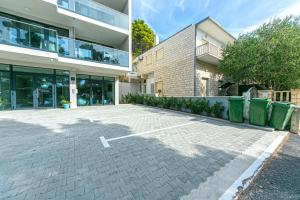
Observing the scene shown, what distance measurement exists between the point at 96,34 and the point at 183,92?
10.1 m

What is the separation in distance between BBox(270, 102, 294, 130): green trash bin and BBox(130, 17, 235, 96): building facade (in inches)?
271

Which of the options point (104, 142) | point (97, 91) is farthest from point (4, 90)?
point (104, 142)

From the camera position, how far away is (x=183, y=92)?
13633 mm

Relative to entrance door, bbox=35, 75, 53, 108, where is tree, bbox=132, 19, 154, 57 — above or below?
above

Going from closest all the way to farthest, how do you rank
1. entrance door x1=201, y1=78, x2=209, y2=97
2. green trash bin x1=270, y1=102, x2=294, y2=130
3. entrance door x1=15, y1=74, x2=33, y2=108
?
green trash bin x1=270, y1=102, x2=294, y2=130, entrance door x1=15, y1=74, x2=33, y2=108, entrance door x1=201, y1=78, x2=209, y2=97

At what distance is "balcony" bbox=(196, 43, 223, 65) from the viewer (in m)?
11.6

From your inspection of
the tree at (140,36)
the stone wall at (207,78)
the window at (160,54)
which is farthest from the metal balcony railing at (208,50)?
the tree at (140,36)

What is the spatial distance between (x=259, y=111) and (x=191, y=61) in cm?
786

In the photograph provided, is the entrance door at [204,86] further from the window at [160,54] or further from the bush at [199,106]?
the window at [160,54]

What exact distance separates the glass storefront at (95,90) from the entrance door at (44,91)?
2.27 meters

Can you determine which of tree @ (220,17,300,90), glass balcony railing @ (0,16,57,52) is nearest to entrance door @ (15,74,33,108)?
glass balcony railing @ (0,16,57,52)

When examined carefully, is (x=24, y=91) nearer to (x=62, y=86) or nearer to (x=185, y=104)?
(x=62, y=86)

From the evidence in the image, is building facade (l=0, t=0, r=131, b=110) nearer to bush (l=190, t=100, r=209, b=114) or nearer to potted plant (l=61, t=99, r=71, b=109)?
potted plant (l=61, t=99, r=71, b=109)

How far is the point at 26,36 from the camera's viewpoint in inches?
323
